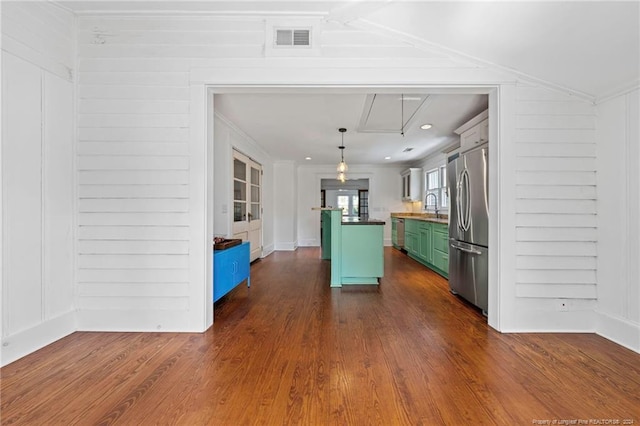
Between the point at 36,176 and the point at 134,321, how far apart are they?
138cm

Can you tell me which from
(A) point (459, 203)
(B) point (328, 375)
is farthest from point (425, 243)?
(B) point (328, 375)

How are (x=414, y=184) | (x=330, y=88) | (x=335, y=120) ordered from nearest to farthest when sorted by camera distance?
(x=330, y=88) → (x=335, y=120) → (x=414, y=184)

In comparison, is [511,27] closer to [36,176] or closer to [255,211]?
[36,176]

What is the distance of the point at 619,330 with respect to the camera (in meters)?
2.34

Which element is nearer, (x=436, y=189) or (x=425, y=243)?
(x=425, y=243)

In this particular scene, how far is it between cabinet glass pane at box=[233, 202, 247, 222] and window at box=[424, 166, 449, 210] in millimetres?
4184

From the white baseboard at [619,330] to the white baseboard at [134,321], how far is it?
3.40m

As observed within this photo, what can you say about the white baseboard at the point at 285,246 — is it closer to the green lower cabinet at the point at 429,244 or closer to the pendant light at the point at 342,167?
the pendant light at the point at 342,167

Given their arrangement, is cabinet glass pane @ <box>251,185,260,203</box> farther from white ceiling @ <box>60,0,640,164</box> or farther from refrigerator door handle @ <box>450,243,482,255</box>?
refrigerator door handle @ <box>450,243,482,255</box>

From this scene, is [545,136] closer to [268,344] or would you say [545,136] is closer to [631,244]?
[631,244]

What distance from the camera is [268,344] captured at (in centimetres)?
229

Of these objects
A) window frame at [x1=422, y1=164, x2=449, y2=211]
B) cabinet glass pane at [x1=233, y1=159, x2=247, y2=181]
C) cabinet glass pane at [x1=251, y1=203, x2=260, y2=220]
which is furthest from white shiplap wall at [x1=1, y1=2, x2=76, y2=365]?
window frame at [x1=422, y1=164, x2=449, y2=211]

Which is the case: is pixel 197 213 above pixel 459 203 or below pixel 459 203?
below

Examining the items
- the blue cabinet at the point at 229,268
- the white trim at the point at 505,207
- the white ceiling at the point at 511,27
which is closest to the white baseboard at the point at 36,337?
the blue cabinet at the point at 229,268
